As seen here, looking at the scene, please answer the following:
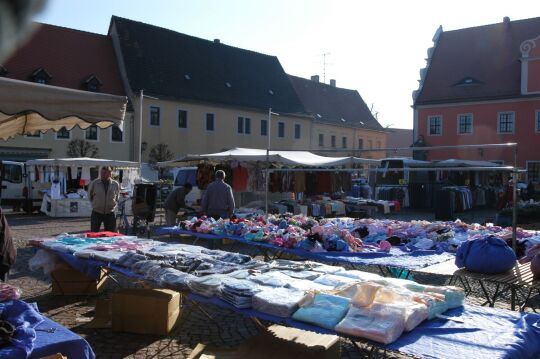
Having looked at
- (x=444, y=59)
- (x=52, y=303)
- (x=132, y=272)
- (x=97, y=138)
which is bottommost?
(x=52, y=303)

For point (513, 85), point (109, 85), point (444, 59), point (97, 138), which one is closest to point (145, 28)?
point (109, 85)

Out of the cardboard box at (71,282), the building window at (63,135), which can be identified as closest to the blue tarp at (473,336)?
the cardboard box at (71,282)

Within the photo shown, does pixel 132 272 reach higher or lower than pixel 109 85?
lower

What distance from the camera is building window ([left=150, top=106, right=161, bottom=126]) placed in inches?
1323

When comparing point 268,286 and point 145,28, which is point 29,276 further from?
point 145,28

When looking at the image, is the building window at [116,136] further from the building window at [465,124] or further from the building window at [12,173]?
the building window at [465,124]

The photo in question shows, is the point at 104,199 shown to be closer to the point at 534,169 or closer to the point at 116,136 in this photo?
the point at 116,136

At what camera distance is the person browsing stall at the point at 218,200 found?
9805 mm

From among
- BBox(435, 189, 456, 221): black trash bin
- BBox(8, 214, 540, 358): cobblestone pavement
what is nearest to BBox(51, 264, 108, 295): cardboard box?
BBox(8, 214, 540, 358): cobblestone pavement

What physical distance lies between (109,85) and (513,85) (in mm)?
24532

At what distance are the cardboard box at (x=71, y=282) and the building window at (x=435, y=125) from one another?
29792 millimetres

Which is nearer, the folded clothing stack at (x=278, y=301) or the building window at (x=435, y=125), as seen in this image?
the folded clothing stack at (x=278, y=301)

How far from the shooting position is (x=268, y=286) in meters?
A: 4.09

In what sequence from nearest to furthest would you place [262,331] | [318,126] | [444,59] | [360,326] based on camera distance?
[360,326], [262,331], [444,59], [318,126]
